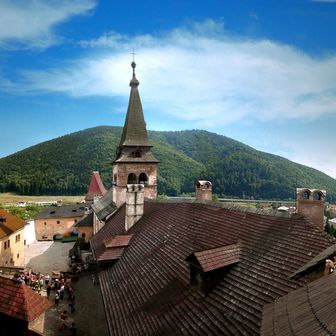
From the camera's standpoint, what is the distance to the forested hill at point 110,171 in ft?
446

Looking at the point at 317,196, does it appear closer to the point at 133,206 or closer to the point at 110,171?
the point at 133,206

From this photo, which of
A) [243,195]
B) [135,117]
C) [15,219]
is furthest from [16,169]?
[135,117]

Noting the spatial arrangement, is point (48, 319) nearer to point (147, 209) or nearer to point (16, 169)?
point (147, 209)

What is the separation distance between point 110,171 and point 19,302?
127037mm

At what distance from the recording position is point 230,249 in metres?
11.3

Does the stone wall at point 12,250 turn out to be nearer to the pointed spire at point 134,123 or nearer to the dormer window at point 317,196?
the pointed spire at point 134,123

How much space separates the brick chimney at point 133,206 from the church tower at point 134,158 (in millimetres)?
7542

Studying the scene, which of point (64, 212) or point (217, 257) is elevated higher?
point (217, 257)

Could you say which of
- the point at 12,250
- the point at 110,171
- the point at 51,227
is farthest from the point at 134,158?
the point at 110,171

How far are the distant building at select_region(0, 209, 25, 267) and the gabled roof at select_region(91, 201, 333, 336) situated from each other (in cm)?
2264

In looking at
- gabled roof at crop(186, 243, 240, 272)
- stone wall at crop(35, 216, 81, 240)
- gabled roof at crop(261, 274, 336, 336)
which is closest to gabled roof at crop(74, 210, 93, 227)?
stone wall at crop(35, 216, 81, 240)

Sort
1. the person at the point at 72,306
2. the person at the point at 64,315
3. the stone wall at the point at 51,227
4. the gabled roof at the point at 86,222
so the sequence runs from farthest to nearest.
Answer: the stone wall at the point at 51,227
the gabled roof at the point at 86,222
the person at the point at 72,306
the person at the point at 64,315

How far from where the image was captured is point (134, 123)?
3244cm

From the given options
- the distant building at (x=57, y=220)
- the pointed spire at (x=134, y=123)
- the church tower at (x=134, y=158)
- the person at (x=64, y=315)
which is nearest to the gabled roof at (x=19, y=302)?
the person at (x=64, y=315)
